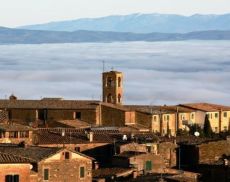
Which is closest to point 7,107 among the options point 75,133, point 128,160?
point 75,133

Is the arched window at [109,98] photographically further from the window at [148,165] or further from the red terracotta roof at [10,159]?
the red terracotta roof at [10,159]

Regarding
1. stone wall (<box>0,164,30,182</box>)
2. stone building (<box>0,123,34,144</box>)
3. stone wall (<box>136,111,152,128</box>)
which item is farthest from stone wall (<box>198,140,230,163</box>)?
stone wall (<box>136,111,152,128</box>)

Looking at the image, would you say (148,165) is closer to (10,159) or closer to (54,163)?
(54,163)

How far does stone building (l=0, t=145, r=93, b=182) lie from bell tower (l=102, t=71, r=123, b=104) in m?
32.8

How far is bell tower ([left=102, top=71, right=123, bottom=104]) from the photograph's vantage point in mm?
74812

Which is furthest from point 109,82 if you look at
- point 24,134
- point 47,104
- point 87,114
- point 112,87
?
point 24,134

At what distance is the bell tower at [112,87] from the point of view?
74.8m

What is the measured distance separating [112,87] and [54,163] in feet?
114

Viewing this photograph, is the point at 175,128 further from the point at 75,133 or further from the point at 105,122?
the point at 75,133

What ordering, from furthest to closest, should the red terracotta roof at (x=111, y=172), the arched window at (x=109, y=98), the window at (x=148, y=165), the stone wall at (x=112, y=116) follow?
1. the arched window at (x=109, y=98)
2. the stone wall at (x=112, y=116)
3. the window at (x=148, y=165)
4. the red terracotta roof at (x=111, y=172)

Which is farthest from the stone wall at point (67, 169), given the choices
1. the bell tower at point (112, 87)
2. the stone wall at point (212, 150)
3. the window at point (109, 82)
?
the window at point (109, 82)

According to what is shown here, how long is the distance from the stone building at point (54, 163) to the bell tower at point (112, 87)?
1290 inches

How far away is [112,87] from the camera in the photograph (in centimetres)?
7500

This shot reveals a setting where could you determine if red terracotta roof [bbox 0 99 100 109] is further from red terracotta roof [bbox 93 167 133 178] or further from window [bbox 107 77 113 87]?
red terracotta roof [bbox 93 167 133 178]
